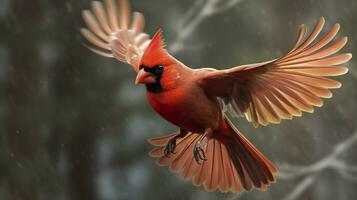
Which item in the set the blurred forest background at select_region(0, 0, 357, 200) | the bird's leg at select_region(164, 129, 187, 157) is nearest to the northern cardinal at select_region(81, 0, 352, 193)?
the bird's leg at select_region(164, 129, 187, 157)

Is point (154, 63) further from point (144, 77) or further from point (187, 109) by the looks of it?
point (187, 109)

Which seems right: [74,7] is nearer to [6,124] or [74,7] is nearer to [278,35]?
[6,124]

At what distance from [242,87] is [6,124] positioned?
10.3 feet

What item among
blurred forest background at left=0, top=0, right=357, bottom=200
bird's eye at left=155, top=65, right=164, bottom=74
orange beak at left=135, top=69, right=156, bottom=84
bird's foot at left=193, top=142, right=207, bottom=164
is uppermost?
bird's eye at left=155, top=65, right=164, bottom=74

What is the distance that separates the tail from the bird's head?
41 cm

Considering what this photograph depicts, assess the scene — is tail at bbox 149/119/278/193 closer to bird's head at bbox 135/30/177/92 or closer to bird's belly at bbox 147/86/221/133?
bird's belly at bbox 147/86/221/133

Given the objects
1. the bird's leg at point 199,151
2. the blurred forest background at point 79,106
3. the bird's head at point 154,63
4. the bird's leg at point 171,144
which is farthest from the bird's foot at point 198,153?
the blurred forest background at point 79,106

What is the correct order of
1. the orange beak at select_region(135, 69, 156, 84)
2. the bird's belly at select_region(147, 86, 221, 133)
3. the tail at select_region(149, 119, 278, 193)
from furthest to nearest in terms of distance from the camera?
1. the tail at select_region(149, 119, 278, 193)
2. the bird's belly at select_region(147, 86, 221, 133)
3. the orange beak at select_region(135, 69, 156, 84)

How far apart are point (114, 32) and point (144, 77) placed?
581mm

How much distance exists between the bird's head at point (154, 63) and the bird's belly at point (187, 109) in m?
0.06

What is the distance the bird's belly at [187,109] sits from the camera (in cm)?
161

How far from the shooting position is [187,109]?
1669mm

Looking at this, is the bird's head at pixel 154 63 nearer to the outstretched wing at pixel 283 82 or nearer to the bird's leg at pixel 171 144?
the outstretched wing at pixel 283 82

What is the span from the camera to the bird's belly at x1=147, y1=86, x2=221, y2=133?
5.27 feet
